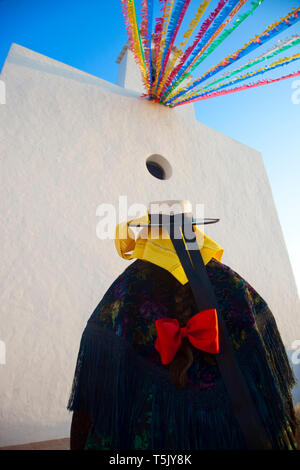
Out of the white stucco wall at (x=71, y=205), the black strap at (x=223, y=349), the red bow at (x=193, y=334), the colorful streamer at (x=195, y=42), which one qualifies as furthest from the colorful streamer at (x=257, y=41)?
the red bow at (x=193, y=334)

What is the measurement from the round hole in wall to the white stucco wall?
4.3 inches

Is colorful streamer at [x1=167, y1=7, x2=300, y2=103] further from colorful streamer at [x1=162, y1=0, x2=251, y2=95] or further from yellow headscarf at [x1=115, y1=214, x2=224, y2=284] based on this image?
yellow headscarf at [x1=115, y1=214, x2=224, y2=284]

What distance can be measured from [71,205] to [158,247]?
6.78ft

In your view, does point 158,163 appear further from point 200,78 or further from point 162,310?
point 162,310

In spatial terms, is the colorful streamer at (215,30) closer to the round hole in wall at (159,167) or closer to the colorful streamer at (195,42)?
the colorful streamer at (195,42)

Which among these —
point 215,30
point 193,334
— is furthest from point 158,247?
point 215,30

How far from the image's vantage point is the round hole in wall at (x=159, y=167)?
3.89 m

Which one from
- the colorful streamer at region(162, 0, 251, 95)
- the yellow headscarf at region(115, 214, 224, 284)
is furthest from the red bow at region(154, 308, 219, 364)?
the colorful streamer at region(162, 0, 251, 95)

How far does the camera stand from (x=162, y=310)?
99 centimetres

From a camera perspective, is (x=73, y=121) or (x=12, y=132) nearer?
(x=12, y=132)

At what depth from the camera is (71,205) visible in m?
2.91
